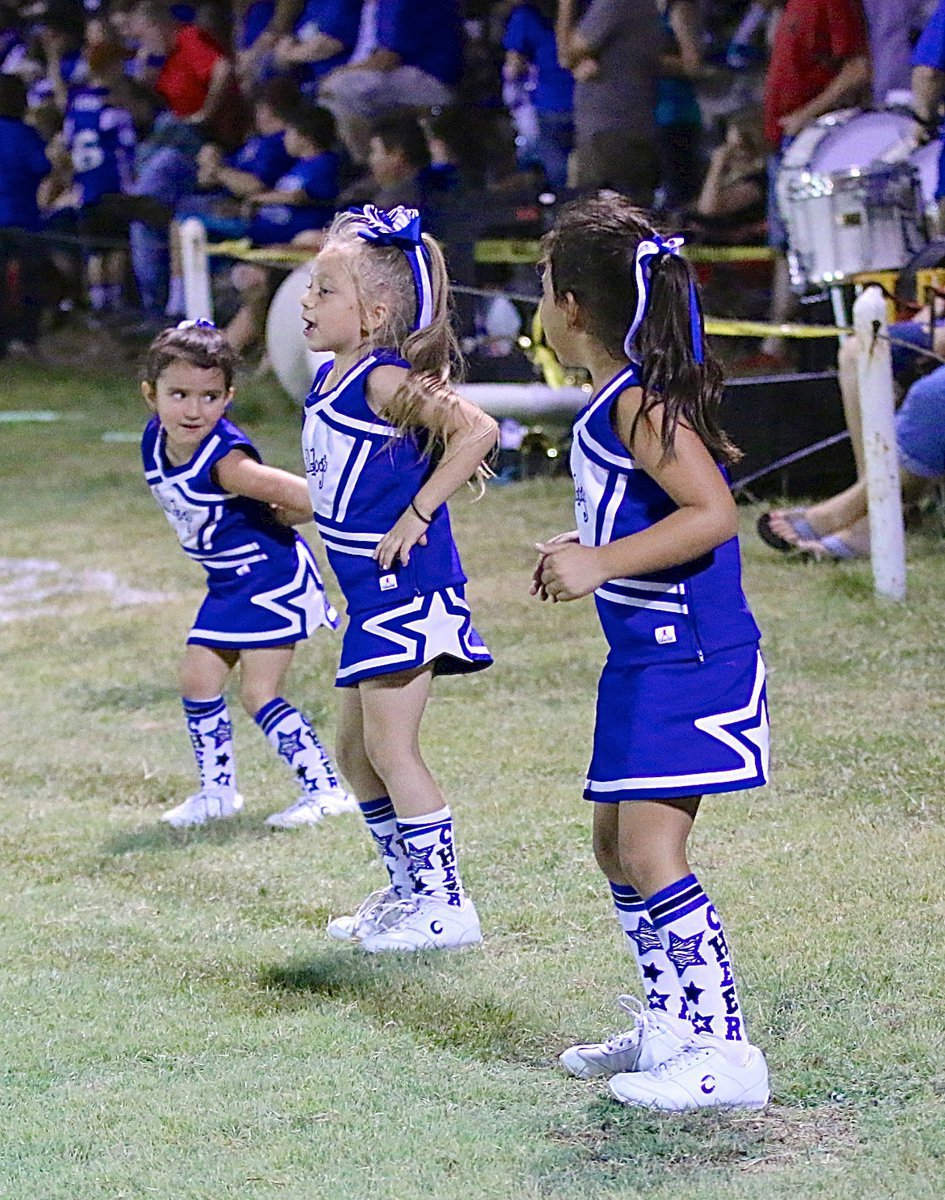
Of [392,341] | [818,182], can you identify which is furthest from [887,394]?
[392,341]

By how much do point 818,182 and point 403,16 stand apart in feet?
14.2

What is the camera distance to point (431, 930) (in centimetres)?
338

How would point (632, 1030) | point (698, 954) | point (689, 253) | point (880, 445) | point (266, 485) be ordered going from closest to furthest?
1. point (698, 954)
2. point (632, 1030)
3. point (266, 485)
4. point (880, 445)
5. point (689, 253)

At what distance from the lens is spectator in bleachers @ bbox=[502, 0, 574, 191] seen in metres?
10.4

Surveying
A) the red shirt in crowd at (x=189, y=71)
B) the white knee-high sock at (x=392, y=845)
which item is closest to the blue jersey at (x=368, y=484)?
the white knee-high sock at (x=392, y=845)

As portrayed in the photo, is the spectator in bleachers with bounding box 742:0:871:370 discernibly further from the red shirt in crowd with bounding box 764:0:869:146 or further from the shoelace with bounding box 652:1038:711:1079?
the shoelace with bounding box 652:1038:711:1079

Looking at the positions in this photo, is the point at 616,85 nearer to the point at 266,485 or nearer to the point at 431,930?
the point at 266,485

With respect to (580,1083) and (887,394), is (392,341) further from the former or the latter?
(887,394)

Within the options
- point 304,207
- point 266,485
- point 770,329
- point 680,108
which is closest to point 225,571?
point 266,485

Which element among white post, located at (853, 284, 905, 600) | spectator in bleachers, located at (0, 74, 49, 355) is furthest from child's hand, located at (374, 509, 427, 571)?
spectator in bleachers, located at (0, 74, 49, 355)

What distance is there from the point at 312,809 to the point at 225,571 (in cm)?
61

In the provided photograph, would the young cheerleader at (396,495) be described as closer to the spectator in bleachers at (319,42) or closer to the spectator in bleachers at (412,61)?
the spectator in bleachers at (412,61)

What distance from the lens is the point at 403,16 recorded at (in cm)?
1120

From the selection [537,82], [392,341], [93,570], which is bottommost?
[93,570]
